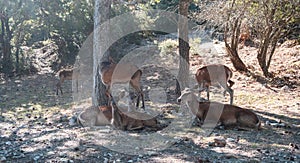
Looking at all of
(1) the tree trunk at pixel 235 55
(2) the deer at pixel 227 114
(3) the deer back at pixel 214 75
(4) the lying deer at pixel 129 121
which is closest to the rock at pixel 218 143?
(2) the deer at pixel 227 114

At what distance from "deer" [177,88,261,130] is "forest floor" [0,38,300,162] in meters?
0.17

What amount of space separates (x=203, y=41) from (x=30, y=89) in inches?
314

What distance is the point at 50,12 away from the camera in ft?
46.8

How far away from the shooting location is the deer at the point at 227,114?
247 inches

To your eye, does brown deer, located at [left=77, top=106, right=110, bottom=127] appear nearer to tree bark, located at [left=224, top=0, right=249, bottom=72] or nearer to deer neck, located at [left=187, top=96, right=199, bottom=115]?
deer neck, located at [left=187, top=96, right=199, bottom=115]

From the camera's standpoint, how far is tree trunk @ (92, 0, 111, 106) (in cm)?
734

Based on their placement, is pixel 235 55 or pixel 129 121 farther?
pixel 235 55

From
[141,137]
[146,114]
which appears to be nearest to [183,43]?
[146,114]

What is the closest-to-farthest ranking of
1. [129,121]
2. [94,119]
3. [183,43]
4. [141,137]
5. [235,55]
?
[141,137], [129,121], [94,119], [183,43], [235,55]

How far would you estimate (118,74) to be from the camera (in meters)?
7.59

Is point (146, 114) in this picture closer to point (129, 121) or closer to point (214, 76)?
point (129, 121)

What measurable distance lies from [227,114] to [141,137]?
5.39 ft

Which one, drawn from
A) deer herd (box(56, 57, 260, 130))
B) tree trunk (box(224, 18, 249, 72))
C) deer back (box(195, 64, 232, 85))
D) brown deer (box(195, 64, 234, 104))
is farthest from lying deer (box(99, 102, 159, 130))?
tree trunk (box(224, 18, 249, 72))

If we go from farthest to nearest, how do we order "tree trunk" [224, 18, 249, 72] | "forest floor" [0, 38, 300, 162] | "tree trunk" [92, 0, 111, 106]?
"tree trunk" [224, 18, 249, 72]
"tree trunk" [92, 0, 111, 106]
"forest floor" [0, 38, 300, 162]
